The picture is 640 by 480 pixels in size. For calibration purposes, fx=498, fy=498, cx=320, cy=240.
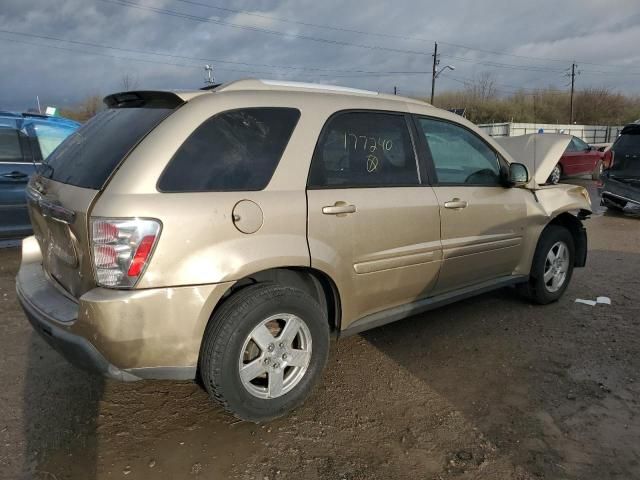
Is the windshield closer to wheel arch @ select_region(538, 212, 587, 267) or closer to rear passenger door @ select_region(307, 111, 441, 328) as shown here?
wheel arch @ select_region(538, 212, 587, 267)

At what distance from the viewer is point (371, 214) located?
3049 millimetres

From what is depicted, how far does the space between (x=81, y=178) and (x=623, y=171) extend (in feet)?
31.2

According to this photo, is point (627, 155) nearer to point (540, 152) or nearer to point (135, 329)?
point (540, 152)

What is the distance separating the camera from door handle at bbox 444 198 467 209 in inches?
139

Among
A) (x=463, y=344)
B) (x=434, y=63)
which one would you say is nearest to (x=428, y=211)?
(x=463, y=344)

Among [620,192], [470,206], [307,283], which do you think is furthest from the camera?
[620,192]

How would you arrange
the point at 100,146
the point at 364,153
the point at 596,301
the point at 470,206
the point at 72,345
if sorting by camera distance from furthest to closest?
1. the point at 596,301
2. the point at 470,206
3. the point at 364,153
4. the point at 100,146
5. the point at 72,345

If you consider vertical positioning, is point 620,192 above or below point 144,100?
below

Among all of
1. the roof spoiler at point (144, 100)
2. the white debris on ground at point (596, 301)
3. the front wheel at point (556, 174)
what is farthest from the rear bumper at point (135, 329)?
the front wheel at point (556, 174)

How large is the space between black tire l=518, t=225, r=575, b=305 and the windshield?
17.7 feet

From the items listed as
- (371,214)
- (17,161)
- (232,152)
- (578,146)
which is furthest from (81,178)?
(578,146)

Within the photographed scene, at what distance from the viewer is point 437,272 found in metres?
3.57

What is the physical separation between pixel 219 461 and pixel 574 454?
1.78 metres

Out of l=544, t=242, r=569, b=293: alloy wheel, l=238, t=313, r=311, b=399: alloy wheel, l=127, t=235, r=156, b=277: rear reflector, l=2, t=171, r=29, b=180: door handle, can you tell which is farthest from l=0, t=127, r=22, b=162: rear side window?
l=544, t=242, r=569, b=293: alloy wheel
